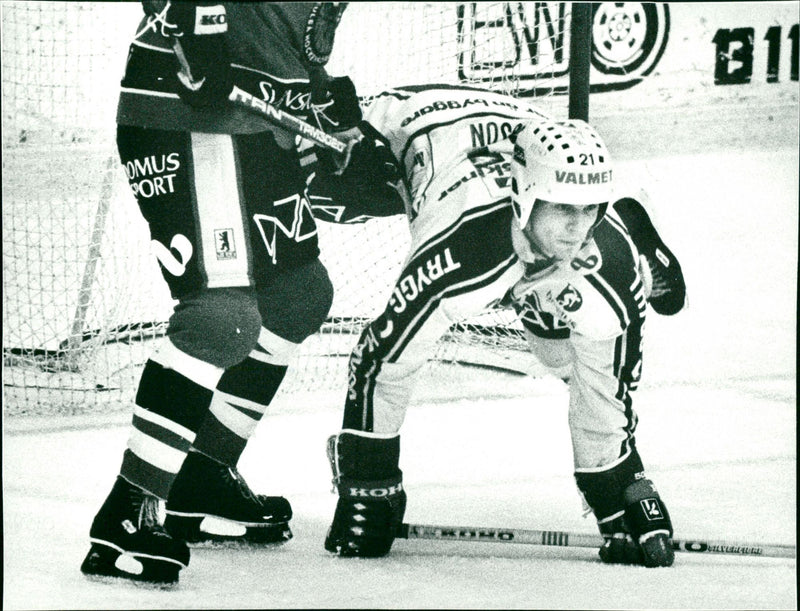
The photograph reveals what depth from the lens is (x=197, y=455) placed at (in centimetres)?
240

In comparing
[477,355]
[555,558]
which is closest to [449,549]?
[555,558]

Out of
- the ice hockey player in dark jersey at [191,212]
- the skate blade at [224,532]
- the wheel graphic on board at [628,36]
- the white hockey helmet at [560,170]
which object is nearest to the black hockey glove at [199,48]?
the ice hockey player in dark jersey at [191,212]

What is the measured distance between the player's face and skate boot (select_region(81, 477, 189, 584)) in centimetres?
71

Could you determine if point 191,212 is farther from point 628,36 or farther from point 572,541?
point 628,36

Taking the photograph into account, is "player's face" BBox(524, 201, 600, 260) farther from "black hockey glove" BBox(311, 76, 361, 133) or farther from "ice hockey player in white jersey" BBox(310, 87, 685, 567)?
"black hockey glove" BBox(311, 76, 361, 133)

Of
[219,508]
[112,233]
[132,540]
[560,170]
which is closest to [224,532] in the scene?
[219,508]

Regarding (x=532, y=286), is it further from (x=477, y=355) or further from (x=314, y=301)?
(x=477, y=355)

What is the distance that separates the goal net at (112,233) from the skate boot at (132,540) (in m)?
1.19

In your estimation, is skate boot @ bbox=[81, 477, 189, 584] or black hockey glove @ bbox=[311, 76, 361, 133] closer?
skate boot @ bbox=[81, 477, 189, 584]

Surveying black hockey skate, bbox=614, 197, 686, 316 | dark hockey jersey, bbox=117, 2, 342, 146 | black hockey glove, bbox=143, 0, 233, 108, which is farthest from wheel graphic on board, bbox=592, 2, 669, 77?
black hockey glove, bbox=143, 0, 233, 108

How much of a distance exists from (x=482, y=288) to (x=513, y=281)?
0.21ft

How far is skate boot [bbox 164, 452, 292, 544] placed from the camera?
2373mm

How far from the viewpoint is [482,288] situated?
2191 mm

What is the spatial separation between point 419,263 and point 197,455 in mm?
538
